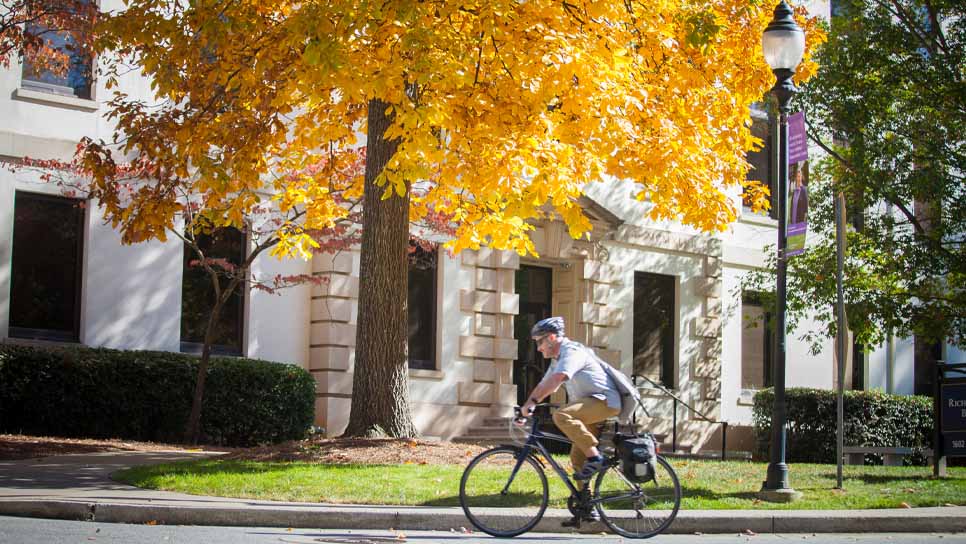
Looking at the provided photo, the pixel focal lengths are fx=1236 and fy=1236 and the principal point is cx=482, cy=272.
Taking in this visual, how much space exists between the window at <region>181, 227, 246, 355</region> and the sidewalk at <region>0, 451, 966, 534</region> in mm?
7291

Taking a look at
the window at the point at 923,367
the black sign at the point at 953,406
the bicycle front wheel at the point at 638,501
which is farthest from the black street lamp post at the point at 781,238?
the window at the point at 923,367

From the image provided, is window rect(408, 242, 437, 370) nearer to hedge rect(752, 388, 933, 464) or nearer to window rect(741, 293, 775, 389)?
hedge rect(752, 388, 933, 464)

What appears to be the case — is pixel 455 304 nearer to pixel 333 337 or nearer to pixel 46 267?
pixel 333 337

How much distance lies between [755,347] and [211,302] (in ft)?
45.6

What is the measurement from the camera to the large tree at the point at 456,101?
43.8 feet

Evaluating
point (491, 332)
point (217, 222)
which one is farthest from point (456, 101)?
point (491, 332)

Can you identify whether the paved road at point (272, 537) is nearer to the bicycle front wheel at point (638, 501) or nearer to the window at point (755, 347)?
the bicycle front wheel at point (638, 501)

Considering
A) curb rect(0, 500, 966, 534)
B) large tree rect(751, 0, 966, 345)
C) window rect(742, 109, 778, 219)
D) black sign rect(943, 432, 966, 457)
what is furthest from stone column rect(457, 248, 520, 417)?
curb rect(0, 500, 966, 534)

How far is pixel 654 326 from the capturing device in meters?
27.4

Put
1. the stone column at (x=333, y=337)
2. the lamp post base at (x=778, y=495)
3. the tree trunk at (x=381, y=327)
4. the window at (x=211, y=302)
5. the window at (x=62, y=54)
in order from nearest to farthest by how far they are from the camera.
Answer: the lamp post base at (x=778, y=495) → the tree trunk at (x=381, y=327) → the window at (x=62, y=54) → the window at (x=211, y=302) → the stone column at (x=333, y=337)

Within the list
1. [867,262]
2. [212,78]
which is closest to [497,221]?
[212,78]

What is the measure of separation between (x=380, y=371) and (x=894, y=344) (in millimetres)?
19243

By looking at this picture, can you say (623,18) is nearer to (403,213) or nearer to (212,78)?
(403,213)

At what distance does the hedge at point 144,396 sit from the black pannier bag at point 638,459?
10.3 metres
